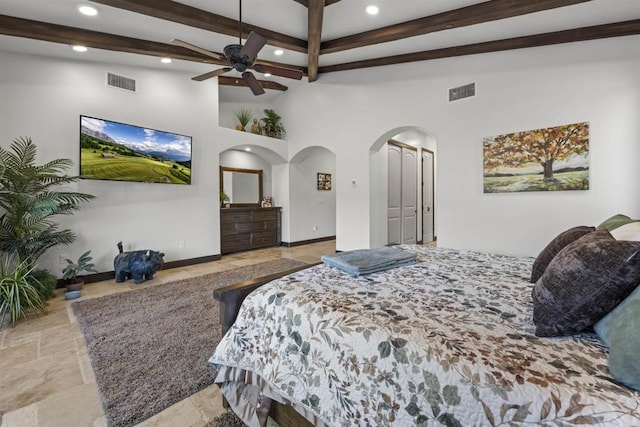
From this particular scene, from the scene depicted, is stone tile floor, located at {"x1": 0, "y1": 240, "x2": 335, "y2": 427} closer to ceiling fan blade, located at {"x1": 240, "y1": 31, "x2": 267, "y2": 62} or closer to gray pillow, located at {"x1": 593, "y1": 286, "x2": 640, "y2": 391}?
gray pillow, located at {"x1": 593, "y1": 286, "x2": 640, "y2": 391}

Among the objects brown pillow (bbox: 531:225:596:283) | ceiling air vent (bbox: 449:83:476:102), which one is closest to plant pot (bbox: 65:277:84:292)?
brown pillow (bbox: 531:225:596:283)

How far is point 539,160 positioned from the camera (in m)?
3.64

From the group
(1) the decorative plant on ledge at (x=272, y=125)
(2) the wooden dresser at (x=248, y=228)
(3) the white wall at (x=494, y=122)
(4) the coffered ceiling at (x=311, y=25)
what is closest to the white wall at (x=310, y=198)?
(2) the wooden dresser at (x=248, y=228)

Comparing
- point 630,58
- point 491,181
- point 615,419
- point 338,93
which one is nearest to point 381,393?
point 615,419

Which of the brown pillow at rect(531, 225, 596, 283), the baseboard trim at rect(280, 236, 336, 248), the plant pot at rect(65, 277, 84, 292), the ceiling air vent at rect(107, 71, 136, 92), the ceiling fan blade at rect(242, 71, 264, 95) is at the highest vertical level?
the ceiling air vent at rect(107, 71, 136, 92)

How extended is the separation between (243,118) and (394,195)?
3.66 meters

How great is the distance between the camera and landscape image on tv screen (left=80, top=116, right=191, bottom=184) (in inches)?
153

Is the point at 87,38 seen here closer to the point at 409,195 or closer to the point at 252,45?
the point at 252,45

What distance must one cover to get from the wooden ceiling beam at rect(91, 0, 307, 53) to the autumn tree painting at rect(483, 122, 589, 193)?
3.52m

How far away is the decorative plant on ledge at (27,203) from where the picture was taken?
10.2ft

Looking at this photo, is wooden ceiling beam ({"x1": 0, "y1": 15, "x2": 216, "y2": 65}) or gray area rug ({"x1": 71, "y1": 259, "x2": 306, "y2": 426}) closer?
gray area rug ({"x1": 71, "y1": 259, "x2": 306, "y2": 426})

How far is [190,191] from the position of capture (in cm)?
501

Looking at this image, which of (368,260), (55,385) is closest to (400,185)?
(368,260)

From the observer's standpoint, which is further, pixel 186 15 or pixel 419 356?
pixel 186 15
